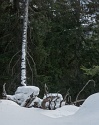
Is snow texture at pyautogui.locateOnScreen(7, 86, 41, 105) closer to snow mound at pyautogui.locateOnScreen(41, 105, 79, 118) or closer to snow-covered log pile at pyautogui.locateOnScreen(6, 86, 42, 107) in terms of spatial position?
snow-covered log pile at pyautogui.locateOnScreen(6, 86, 42, 107)

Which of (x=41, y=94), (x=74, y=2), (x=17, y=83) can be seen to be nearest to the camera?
(x=17, y=83)

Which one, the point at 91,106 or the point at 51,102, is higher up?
the point at 91,106

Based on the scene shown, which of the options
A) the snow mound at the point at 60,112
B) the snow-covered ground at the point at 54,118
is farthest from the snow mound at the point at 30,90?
the snow-covered ground at the point at 54,118

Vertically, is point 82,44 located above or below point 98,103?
above

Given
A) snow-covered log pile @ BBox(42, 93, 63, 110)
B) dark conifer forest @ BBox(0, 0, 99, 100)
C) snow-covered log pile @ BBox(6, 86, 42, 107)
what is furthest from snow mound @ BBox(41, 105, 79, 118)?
dark conifer forest @ BBox(0, 0, 99, 100)

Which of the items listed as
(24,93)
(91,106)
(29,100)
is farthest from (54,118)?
(24,93)

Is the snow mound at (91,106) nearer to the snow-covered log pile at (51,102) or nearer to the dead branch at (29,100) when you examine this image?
the snow-covered log pile at (51,102)

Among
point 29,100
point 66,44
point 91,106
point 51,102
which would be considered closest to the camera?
point 91,106

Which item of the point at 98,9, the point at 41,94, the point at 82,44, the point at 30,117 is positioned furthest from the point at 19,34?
the point at 30,117

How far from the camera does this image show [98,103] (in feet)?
14.5

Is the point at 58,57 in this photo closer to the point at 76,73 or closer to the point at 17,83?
the point at 76,73

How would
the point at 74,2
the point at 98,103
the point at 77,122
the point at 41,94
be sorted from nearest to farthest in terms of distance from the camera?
the point at 77,122
the point at 98,103
the point at 41,94
the point at 74,2

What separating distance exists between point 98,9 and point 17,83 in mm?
6614

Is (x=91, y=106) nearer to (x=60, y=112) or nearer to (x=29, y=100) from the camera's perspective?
(x=60, y=112)
